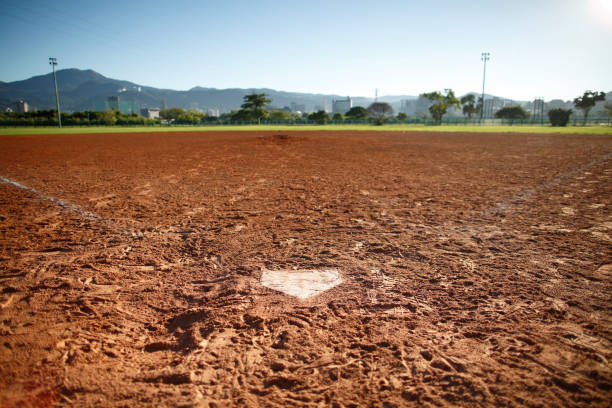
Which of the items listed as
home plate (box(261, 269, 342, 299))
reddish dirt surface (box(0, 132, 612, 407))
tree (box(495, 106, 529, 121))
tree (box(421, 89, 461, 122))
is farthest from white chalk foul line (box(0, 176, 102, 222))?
tree (box(495, 106, 529, 121))

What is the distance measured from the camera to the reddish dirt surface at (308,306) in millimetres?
1711

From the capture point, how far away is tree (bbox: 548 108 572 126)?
49.1m

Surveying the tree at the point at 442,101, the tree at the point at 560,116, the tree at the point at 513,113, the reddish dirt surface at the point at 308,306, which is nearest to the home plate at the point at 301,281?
the reddish dirt surface at the point at 308,306

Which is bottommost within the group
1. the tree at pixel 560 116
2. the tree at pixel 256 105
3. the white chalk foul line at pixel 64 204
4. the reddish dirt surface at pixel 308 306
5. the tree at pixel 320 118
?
the reddish dirt surface at pixel 308 306

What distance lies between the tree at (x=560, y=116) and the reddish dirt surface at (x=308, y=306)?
55.3 meters

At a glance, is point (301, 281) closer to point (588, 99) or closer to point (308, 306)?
point (308, 306)

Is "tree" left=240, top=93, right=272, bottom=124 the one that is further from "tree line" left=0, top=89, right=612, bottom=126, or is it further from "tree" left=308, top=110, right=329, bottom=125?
"tree" left=308, top=110, right=329, bottom=125

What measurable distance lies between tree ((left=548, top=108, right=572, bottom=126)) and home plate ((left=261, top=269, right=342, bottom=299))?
60.1m

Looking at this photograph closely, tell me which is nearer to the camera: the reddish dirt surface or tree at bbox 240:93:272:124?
the reddish dirt surface

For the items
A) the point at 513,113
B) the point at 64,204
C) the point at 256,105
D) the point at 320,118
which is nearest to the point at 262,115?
the point at 256,105

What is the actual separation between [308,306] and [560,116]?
Result: 60.9m

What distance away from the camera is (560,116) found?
1950 inches

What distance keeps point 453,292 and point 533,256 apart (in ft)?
4.21

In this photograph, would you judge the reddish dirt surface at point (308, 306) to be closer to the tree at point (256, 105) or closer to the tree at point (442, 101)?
the tree at point (442, 101)
